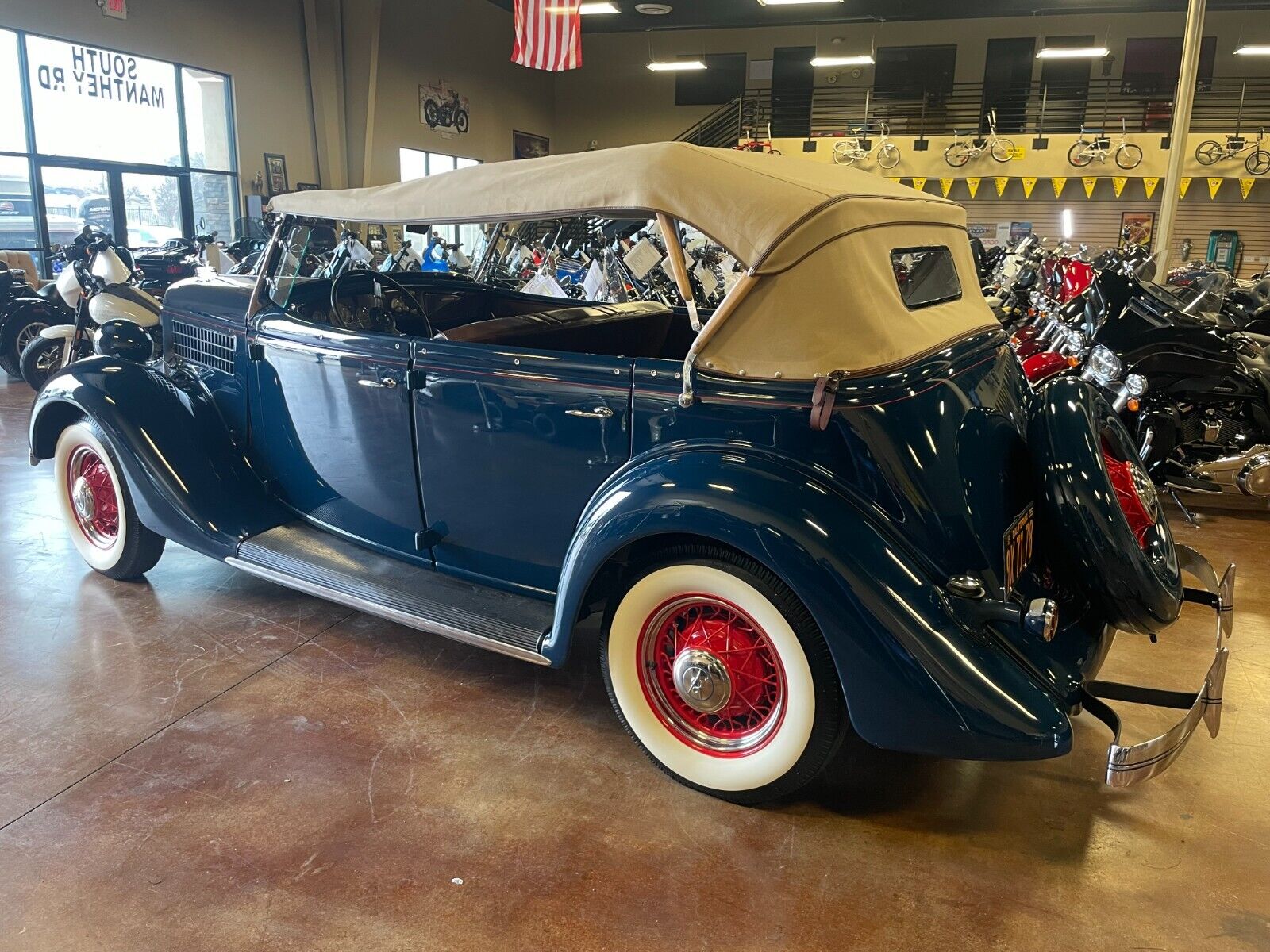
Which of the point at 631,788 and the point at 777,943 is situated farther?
the point at 631,788

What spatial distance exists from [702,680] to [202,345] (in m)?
2.88

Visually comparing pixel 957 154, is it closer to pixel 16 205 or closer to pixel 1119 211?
pixel 1119 211

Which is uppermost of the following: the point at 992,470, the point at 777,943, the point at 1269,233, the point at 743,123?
the point at 743,123

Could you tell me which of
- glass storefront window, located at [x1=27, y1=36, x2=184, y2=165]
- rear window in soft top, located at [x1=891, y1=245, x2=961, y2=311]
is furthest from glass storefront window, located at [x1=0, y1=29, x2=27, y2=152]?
rear window in soft top, located at [x1=891, y1=245, x2=961, y2=311]

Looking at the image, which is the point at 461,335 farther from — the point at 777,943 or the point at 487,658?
the point at 777,943

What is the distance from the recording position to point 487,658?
3355mm

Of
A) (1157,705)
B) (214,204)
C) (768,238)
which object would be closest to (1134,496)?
(1157,705)

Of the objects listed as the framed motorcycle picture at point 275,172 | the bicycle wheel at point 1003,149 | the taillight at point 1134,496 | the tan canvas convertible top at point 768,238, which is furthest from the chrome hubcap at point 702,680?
the bicycle wheel at point 1003,149

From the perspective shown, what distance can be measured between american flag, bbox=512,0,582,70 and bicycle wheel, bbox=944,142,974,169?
9.55 m

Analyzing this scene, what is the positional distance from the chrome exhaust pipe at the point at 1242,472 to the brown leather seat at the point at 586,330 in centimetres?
351

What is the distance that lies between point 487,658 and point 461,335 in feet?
3.94

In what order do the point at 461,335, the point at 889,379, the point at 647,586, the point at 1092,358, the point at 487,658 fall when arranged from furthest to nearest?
1. the point at 1092,358
2. the point at 487,658
3. the point at 461,335
4. the point at 647,586
5. the point at 889,379

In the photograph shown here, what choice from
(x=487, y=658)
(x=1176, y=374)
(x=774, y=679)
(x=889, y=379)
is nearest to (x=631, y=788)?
(x=774, y=679)

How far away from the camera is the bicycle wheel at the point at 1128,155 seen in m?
17.0
